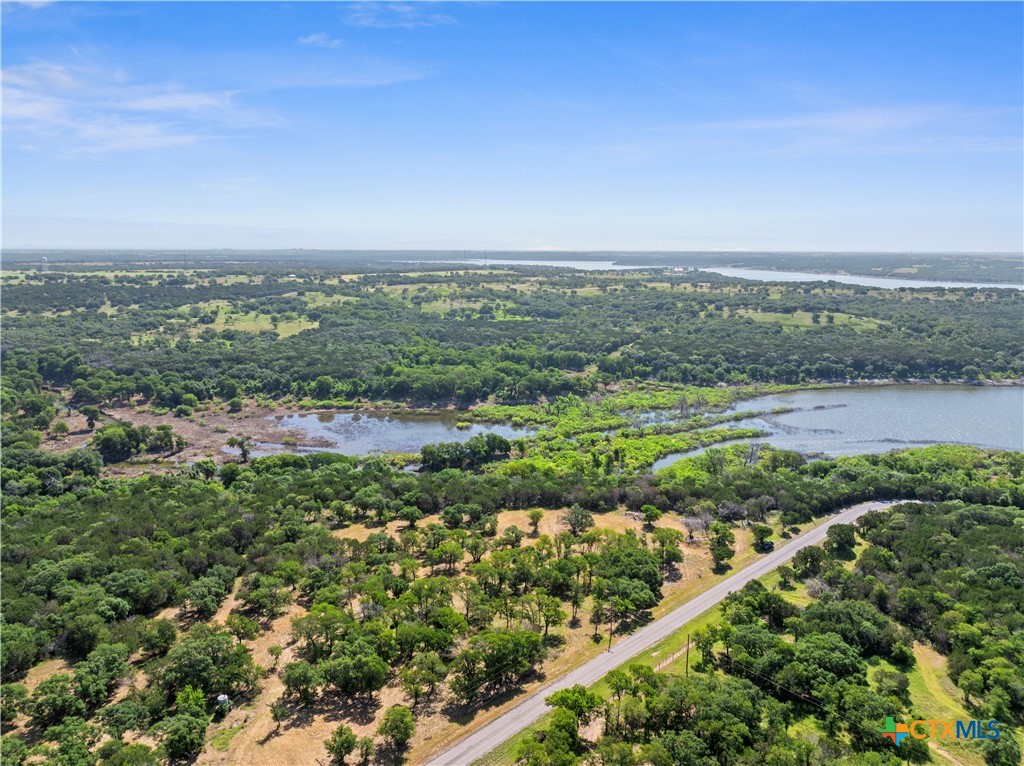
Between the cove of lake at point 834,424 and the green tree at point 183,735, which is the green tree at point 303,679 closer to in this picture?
the green tree at point 183,735

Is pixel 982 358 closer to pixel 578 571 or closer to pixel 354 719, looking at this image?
pixel 578 571

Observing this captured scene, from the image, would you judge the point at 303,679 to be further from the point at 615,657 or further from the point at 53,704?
the point at 615,657

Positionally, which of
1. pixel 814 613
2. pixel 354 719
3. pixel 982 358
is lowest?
pixel 354 719

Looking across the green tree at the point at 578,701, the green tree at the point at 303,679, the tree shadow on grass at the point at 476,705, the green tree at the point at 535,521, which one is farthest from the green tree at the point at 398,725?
the green tree at the point at 535,521

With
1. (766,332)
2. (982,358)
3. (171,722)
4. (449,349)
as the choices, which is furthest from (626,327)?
(171,722)

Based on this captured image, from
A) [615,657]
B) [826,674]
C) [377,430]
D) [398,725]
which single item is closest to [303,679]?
[398,725]
